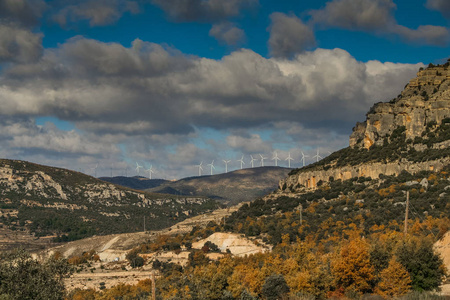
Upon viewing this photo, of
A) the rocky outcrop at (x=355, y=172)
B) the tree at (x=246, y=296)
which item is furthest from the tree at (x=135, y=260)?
the tree at (x=246, y=296)

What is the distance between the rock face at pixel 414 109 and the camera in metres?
85.4

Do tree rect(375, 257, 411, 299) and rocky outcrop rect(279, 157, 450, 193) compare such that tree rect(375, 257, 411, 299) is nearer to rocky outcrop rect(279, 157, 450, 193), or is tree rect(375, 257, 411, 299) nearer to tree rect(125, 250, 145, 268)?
rocky outcrop rect(279, 157, 450, 193)

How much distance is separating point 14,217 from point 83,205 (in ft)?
115

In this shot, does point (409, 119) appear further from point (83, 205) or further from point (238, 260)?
point (83, 205)

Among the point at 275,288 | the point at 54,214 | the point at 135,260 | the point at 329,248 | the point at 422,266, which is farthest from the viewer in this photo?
the point at 54,214

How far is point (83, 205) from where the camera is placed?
639 feet

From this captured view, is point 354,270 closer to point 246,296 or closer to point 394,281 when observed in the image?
point 394,281

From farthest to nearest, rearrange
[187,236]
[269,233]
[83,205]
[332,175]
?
[83,205] → [187,236] → [332,175] → [269,233]

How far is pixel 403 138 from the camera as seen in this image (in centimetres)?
8688

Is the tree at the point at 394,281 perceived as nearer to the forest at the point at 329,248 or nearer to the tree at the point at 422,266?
the forest at the point at 329,248

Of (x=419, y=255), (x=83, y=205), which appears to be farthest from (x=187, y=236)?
(x=83, y=205)

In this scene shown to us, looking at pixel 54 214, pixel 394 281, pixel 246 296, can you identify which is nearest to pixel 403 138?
pixel 394 281

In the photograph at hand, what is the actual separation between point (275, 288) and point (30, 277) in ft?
65.6

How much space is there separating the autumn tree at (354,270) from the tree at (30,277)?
72.4 ft
